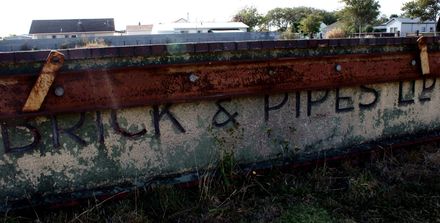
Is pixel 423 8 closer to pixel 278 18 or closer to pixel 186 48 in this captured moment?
pixel 278 18

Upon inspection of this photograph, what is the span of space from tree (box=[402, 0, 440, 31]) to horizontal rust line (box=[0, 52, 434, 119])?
6391 centimetres

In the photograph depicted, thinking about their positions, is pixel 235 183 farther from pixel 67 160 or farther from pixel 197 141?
pixel 67 160

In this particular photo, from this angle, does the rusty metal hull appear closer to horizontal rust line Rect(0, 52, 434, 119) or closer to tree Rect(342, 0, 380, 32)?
horizontal rust line Rect(0, 52, 434, 119)

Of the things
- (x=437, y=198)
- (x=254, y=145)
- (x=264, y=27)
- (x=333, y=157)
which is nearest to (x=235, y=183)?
(x=254, y=145)

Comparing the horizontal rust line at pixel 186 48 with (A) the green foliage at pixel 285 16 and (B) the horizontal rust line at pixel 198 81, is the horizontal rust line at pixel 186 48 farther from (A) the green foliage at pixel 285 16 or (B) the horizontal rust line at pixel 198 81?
(A) the green foliage at pixel 285 16

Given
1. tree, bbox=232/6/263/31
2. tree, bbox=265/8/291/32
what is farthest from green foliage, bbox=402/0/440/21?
tree, bbox=265/8/291/32

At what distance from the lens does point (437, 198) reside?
314cm

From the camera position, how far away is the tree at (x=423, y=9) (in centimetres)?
5922

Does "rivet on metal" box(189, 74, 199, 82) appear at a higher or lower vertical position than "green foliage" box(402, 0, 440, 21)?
lower

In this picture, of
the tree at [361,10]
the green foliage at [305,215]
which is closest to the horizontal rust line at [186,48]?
the green foliage at [305,215]

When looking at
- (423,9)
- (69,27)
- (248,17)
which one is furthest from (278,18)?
(69,27)

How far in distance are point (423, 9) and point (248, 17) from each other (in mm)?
46489

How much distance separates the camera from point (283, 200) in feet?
10.3

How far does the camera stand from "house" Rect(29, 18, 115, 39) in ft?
258
